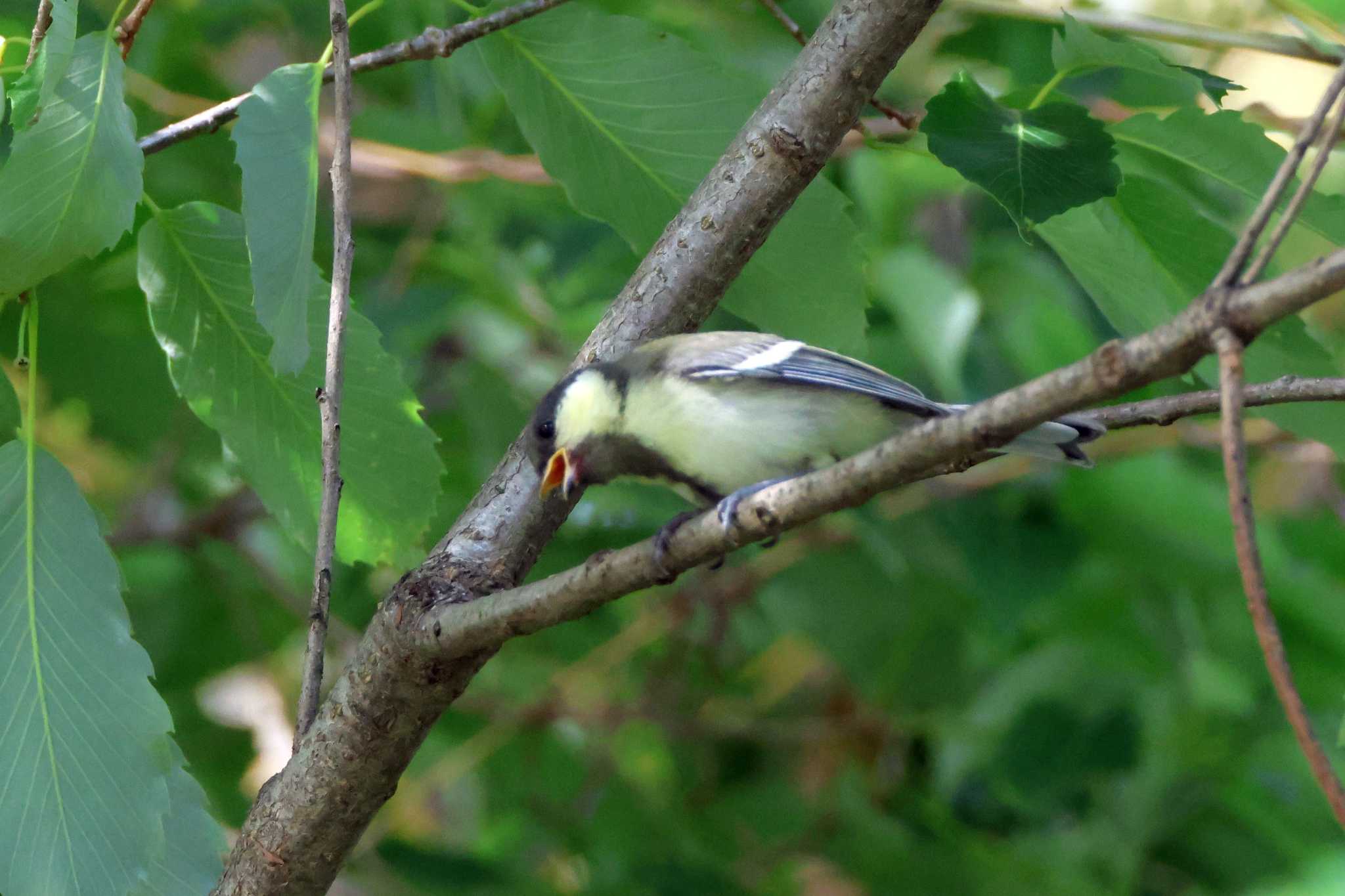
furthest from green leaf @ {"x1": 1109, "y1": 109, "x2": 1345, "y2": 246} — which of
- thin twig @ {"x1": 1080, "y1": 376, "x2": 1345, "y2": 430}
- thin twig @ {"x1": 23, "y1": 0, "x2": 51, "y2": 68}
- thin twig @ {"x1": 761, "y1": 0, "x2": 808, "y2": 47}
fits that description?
thin twig @ {"x1": 23, "y1": 0, "x2": 51, "y2": 68}

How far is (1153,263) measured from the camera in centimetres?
209

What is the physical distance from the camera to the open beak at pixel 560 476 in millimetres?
1954

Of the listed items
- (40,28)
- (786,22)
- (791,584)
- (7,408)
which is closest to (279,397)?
(7,408)

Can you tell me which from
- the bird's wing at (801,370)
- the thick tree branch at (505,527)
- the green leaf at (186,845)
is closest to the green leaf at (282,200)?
the thick tree branch at (505,527)

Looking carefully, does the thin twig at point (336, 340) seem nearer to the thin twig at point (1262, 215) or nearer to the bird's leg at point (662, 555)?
the bird's leg at point (662, 555)

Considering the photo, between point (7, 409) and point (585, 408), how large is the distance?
36.9 inches

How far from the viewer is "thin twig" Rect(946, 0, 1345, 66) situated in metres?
2.32

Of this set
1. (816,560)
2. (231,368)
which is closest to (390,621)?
(231,368)

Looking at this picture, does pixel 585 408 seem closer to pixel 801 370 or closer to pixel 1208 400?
pixel 801 370

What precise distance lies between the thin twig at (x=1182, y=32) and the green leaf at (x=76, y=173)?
1.57 meters

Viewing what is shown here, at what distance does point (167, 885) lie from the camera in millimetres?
1768

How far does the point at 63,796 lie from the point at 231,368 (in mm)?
735

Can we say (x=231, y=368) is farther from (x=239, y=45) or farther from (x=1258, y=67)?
(x=1258, y=67)

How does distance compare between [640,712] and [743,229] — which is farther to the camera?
[640,712]
